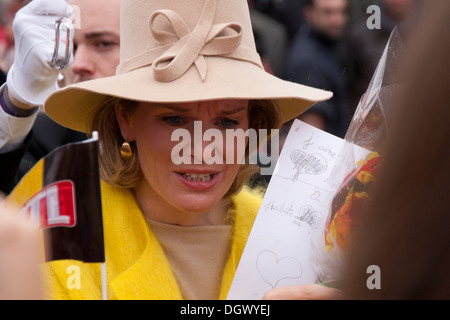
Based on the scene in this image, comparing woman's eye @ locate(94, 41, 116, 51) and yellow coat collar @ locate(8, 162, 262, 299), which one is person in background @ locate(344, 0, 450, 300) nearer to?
yellow coat collar @ locate(8, 162, 262, 299)

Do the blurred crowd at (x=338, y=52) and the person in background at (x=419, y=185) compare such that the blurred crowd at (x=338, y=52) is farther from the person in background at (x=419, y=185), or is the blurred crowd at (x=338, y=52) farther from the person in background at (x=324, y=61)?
the person in background at (x=419, y=185)

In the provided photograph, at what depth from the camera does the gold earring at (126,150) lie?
222 cm

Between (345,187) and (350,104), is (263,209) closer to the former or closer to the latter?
(345,187)

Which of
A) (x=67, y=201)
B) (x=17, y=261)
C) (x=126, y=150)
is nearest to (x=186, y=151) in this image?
(x=126, y=150)

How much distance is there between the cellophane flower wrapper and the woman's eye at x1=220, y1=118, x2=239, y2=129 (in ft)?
1.30

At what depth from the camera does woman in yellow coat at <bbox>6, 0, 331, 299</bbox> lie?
1944mm

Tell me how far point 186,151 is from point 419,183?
131cm

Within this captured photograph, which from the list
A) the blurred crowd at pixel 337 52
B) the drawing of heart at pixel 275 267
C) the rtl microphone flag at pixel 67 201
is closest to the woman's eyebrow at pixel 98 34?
the rtl microphone flag at pixel 67 201

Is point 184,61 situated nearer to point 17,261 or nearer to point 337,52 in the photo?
point 17,261

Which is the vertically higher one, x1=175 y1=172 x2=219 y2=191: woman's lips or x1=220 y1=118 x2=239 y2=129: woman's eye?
x1=220 y1=118 x2=239 y2=129: woman's eye

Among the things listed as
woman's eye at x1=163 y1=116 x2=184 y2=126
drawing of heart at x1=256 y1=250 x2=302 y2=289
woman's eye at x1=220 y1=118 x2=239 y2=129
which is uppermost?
woman's eye at x1=163 y1=116 x2=184 y2=126

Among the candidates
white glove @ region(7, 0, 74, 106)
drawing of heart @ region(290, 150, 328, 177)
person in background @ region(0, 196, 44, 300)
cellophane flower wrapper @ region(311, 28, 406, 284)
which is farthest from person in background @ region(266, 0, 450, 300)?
white glove @ region(7, 0, 74, 106)

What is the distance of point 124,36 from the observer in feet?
6.97

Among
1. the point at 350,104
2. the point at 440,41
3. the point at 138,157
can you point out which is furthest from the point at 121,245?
the point at 350,104
